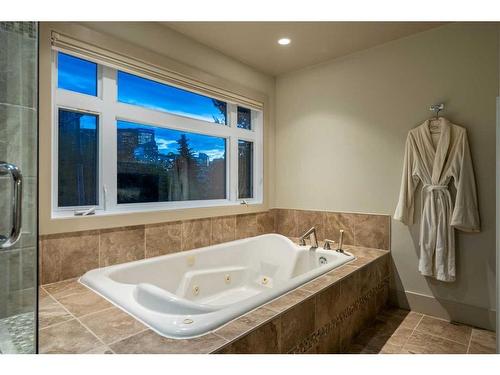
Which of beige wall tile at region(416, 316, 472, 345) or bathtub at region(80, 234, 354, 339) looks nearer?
bathtub at region(80, 234, 354, 339)

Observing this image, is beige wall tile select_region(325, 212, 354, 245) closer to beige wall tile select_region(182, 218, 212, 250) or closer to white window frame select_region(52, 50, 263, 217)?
white window frame select_region(52, 50, 263, 217)

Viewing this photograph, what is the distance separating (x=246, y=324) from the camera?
1265 mm

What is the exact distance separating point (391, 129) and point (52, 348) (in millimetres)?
2805

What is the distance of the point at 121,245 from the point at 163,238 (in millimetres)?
342

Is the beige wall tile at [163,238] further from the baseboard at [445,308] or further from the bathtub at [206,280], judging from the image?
the baseboard at [445,308]

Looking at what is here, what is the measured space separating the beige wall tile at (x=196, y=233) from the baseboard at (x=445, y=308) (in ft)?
5.84

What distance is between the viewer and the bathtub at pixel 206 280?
131 centimetres

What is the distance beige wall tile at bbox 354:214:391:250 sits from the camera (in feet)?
8.81

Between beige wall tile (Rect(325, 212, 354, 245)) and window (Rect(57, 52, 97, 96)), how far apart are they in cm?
240

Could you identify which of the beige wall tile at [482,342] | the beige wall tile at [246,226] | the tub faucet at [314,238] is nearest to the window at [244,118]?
the beige wall tile at [246,226]

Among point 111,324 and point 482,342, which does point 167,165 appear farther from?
point 482,342

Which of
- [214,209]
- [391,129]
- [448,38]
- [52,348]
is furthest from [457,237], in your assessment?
[52,348]

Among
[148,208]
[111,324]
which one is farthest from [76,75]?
[111,324]

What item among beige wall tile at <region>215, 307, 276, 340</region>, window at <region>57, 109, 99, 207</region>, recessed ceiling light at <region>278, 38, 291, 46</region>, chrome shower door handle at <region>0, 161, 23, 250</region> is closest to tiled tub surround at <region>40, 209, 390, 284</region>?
window at <region>57, 109, 99, 207</region>
